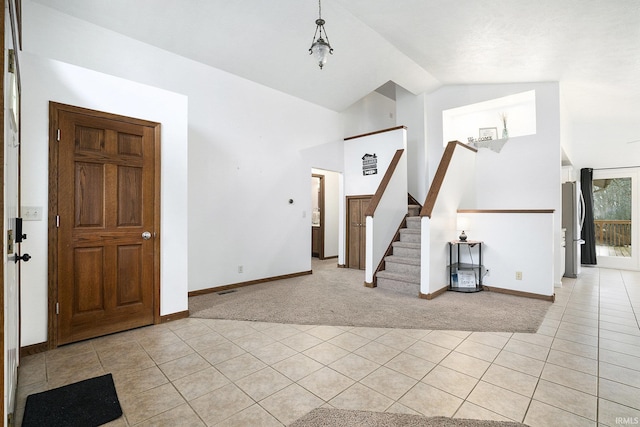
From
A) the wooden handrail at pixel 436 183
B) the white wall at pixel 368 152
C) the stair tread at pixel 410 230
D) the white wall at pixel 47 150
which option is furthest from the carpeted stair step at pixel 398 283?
the white wall at pixel 47 150

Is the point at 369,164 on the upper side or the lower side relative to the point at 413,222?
upper

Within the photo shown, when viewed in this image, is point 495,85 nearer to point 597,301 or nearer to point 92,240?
point 597,301

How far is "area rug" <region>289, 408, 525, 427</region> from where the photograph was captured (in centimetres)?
179

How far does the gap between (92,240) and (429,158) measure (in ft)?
21.4

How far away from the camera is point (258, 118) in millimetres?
5473

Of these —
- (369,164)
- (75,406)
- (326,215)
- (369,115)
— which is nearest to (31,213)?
(75,406)

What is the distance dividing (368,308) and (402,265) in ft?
4.74

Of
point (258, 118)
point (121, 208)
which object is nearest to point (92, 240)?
point (121, 208)

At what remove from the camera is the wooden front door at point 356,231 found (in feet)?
22.9

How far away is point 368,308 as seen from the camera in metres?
4.04

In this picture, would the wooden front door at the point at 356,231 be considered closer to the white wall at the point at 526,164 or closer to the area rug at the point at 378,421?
the white wall at the point at 526,164

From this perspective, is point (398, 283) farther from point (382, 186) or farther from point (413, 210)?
point (413, 210)

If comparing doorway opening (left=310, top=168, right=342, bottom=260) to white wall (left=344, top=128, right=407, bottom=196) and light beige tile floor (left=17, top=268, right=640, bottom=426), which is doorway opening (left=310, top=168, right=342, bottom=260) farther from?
light beige tile floor (left=17, top=268, right=640, bottom=426)

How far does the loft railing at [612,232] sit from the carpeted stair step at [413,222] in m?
4.76
